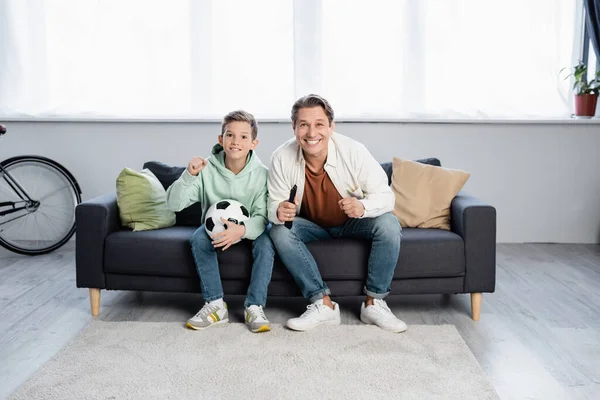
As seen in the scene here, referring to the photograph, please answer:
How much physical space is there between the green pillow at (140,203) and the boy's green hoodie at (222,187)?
144 millimetres

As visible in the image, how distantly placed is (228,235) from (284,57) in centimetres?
195

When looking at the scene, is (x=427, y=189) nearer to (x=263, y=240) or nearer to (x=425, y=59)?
(x=263, y=240)

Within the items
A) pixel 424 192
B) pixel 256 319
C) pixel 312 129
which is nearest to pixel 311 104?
pixel 312 129

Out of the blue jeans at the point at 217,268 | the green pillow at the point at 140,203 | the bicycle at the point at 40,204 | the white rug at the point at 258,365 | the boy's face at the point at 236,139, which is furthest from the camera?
the bicycle at the point at 40,204

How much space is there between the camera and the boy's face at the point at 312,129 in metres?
2.73

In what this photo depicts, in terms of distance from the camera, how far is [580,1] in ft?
14.2

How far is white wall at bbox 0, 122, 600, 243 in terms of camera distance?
14.4 ft

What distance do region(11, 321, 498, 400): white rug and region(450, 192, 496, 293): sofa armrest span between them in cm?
26

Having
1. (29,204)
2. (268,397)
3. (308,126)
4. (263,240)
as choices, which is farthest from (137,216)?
(29,204)

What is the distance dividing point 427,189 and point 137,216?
1.35 meters

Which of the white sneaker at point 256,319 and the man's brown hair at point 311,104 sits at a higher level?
the man's brown hair at point 311,104

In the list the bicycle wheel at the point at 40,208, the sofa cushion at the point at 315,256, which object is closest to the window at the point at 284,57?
the bicycle wheel at the point at 40,208

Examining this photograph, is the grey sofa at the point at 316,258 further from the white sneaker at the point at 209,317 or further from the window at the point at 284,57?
the window at the point at 284,57

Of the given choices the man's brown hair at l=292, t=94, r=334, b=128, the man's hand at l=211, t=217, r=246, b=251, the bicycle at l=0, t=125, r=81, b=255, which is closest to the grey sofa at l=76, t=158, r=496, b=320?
the man's hand at l=211, t=217, r=246, b=251
